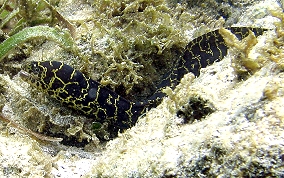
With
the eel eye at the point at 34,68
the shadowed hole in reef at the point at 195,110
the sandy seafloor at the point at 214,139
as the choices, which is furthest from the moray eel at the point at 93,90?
the shadowed hole in reef at the point at 195,110

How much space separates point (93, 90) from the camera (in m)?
4.22

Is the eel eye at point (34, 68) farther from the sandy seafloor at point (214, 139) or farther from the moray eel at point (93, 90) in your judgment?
the sandy seafloor at point (214, 139)

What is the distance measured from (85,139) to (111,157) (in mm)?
2161

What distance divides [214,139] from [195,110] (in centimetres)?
41

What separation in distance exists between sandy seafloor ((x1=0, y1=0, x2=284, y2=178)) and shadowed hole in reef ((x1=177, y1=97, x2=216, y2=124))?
0.13 ft

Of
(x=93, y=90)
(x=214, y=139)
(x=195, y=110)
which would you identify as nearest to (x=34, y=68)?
(x=93, y=90)

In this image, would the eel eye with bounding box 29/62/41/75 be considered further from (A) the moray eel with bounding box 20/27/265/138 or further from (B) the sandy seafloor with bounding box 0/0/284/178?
(B) the sandy seafloor with bounding box 0/0/284/178

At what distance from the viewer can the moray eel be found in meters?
4.04

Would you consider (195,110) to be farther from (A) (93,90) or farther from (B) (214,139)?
(A) (93,90)

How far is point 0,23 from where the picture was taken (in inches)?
175

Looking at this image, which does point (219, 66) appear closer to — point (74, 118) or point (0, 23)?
point (74, 118)

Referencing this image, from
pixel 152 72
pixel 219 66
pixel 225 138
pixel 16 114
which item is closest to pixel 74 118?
pixel 16 114

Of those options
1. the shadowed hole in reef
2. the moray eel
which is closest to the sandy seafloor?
the shadowed hole in reef

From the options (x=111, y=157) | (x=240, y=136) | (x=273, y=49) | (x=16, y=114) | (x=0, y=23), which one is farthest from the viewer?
(x=0, y=23)
